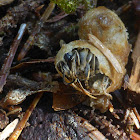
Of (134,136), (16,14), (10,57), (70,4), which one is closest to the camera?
(134,136)

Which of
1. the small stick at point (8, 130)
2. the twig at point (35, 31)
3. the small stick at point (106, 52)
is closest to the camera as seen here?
the small stick at point (8, 130)

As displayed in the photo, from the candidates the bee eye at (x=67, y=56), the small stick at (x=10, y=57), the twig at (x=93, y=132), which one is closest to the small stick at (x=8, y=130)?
the small stick at (x=10, y=57)

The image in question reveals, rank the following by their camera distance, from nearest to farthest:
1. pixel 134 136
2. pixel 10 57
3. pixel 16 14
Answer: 1. pixel 134 136
2. pixel 10 57
3. pixel 16 14

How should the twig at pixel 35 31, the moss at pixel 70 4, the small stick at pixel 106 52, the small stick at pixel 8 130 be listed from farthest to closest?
the moss at pixel 70 4
the twig at pixel 35 31
the small stick at pixel 106 52
the small stick at pixel 8 130

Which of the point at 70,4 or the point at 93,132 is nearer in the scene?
the point at 93,132

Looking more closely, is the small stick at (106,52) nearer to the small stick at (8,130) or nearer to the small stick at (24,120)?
the small stick at (24,120)

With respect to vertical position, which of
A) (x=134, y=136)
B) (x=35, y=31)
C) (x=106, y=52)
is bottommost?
(x=134, y=136)

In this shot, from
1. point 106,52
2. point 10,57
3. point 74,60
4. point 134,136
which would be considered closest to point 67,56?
point 74,60

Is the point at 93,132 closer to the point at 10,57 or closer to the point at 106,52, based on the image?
the point at 106,52
